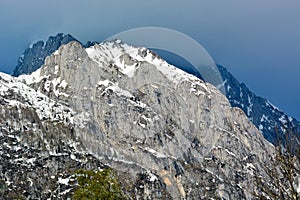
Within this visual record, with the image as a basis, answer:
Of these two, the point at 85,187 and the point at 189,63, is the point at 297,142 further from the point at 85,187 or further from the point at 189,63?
the point at 189,63

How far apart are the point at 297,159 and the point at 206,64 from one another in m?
24.9

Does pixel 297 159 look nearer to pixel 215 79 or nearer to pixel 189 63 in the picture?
pixel 189 63

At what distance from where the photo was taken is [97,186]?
35125 mm

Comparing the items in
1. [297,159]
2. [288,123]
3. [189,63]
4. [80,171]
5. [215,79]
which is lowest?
[297,159]

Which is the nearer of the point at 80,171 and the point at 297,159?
the point at 297,159

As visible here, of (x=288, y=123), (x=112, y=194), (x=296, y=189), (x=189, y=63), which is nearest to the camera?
(x=296, y=189)

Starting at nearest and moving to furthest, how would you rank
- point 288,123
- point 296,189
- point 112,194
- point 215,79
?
point 296,189, point 288,123, point 112,194, point 215,79

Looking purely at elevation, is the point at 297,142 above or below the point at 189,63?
below

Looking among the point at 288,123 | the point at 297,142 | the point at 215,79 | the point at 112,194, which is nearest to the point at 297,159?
the point at 297,142

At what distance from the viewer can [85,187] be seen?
35250 millimetres

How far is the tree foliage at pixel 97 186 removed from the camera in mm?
34938

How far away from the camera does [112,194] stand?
3522cm

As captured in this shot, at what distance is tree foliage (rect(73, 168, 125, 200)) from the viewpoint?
3494 cm

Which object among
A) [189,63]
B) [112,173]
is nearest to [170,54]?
[189,63]
